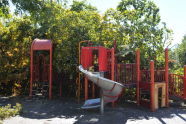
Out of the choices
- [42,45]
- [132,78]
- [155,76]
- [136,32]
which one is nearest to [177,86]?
[155,76]

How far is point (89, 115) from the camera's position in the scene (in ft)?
24.7

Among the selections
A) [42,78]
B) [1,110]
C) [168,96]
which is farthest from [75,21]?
[1,110]

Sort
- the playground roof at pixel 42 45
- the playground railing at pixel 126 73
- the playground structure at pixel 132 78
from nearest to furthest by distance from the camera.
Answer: the playground structure at pixel 132 78 → the playground railing at pixel 126 73 → the playground roof at pixel 42 45

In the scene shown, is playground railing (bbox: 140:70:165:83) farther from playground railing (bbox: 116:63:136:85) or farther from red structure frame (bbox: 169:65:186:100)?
red structure frame (bbox: 169:65:186:100)

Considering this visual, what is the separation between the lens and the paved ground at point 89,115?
22.2 ft

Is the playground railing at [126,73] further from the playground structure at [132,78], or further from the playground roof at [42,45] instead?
the playground roof at [42,45]

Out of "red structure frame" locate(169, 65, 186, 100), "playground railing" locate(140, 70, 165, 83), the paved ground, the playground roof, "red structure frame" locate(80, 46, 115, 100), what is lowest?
the paved ground

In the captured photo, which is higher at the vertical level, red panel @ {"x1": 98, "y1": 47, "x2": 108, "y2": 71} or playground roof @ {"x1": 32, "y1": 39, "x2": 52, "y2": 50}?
playground roof @ {"x1": 32, "y1": 39, "x2": 52, "y2": 50}

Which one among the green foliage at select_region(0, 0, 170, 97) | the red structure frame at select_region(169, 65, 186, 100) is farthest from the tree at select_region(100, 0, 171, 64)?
the red structure frame at select_region(169, 65, 186, 100)

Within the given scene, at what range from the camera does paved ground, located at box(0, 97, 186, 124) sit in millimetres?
6762

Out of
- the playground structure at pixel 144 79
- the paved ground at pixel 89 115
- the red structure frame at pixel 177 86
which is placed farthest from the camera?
the red structure frame at pixel 177 86

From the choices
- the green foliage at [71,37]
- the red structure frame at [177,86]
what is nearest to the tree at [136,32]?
the green foliage at [71,37]

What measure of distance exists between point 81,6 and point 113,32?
33.1ft

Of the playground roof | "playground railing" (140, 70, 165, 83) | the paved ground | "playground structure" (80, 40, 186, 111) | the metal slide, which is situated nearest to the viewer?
the paved ground
